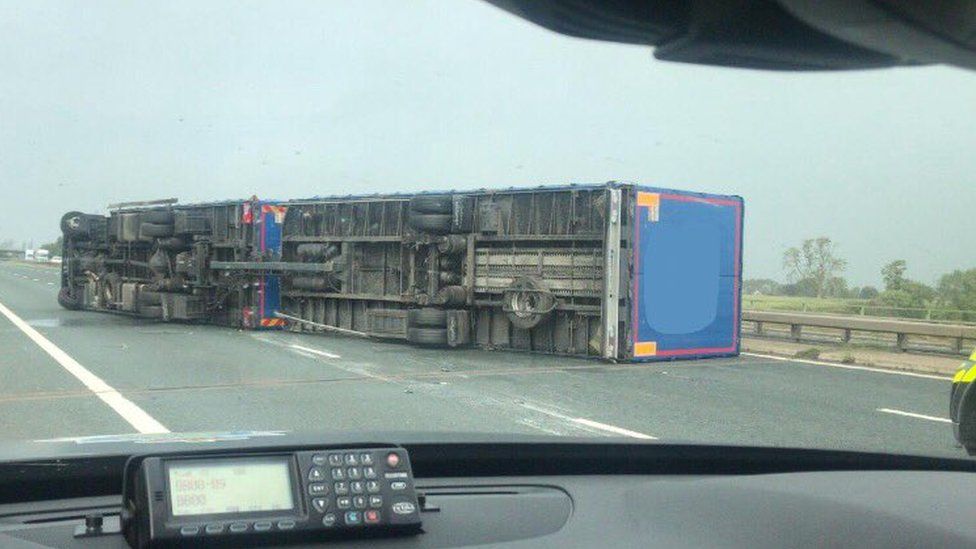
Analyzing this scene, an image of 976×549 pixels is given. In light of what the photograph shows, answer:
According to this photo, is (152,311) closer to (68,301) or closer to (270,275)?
(270,275)

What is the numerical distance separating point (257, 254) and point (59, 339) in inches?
199

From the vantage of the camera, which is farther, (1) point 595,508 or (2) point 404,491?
(1) point 595,508

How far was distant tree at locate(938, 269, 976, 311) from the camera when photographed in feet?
14.3

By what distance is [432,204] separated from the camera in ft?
57.8

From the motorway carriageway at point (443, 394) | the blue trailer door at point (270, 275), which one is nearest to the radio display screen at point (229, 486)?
the motorway carriageway at point (443, 394)

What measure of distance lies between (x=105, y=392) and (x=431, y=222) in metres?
8.05

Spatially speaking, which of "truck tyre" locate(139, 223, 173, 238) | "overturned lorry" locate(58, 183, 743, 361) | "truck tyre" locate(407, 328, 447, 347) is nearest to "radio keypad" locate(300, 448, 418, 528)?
"overturned lorry" locate(58, 183, 743, 361)

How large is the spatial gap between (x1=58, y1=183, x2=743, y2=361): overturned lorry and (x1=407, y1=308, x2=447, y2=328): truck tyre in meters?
0.02

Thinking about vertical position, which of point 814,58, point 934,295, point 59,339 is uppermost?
point 814,58

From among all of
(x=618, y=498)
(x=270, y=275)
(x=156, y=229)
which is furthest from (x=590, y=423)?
(x=156, y=229)

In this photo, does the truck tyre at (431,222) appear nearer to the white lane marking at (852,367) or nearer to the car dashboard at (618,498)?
the white lane marking at (852,367)

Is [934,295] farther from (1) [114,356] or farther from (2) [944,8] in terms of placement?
(1) [114,356]

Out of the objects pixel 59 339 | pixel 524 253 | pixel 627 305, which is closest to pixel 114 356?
pixel 59 339

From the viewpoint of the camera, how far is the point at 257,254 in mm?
21406
